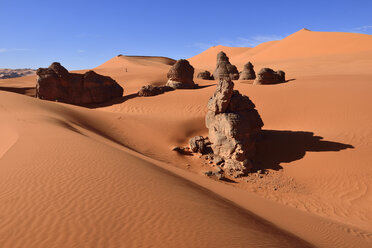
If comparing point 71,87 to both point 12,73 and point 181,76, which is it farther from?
point 12,73

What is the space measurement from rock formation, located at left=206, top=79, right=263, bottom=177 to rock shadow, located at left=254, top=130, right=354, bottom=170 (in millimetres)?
621

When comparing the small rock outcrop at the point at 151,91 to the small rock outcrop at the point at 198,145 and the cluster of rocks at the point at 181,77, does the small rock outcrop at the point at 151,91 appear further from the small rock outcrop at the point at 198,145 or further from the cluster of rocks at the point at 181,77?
the small rock outcrop at the point at 198,145

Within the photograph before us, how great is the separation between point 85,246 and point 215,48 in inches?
3699

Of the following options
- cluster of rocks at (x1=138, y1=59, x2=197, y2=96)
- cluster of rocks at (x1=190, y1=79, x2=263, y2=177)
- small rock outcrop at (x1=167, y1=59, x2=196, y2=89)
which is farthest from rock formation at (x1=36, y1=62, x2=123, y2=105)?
cluster of rocks at (x1=190, y1=79, x2=263, y2=177)

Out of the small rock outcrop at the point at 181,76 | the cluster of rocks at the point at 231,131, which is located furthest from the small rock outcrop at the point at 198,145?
the small rock outcrop at the point at 181,76

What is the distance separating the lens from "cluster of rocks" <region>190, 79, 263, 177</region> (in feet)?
30.1

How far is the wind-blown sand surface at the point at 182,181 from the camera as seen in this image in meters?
2.96

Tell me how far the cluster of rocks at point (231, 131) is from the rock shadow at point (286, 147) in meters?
0.60

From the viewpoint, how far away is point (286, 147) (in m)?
10.2

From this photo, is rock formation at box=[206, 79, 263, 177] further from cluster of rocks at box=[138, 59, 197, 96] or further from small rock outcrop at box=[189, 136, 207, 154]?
cluster of rocks at box=[138, 59, 197, 96]

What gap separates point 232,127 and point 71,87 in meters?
15.4

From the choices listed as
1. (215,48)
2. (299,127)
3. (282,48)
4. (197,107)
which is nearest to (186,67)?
(197,107)

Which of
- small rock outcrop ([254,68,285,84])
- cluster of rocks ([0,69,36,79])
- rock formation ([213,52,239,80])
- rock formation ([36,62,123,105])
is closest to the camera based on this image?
rock formation ([36,62,123,105])

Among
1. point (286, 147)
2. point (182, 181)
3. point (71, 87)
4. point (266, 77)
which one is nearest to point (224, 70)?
point (266, 77)
